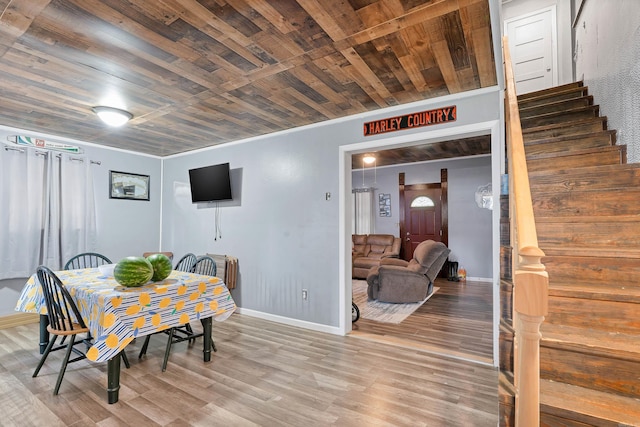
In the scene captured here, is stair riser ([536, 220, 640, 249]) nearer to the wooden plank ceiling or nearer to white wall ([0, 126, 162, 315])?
the wooden plank ceiling

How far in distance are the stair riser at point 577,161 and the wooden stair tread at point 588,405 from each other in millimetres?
1858

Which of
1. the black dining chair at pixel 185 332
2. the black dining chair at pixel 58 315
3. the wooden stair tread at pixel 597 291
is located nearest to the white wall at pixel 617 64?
the wooden stair tread at pixel 597 291

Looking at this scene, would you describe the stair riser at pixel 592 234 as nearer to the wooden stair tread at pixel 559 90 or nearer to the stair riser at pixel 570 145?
the stair riser at pixel 570 145

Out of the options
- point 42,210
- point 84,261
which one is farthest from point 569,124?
point 42,210

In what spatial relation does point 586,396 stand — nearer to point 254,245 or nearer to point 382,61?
point 382,61

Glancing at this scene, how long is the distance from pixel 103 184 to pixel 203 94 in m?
3.01

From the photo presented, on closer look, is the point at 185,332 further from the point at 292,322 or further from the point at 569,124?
the point at 569,124

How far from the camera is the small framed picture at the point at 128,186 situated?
16.1 feet

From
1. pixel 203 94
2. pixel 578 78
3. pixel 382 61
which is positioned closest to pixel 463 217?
pixel 578 78

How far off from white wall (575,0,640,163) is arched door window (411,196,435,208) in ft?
13.2

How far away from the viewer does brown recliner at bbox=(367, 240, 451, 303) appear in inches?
193

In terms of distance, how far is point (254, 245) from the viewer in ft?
14.3

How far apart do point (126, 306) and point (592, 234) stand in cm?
304

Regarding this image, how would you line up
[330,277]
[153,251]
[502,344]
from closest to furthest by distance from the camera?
[502,344], [330,277], [153,251]
